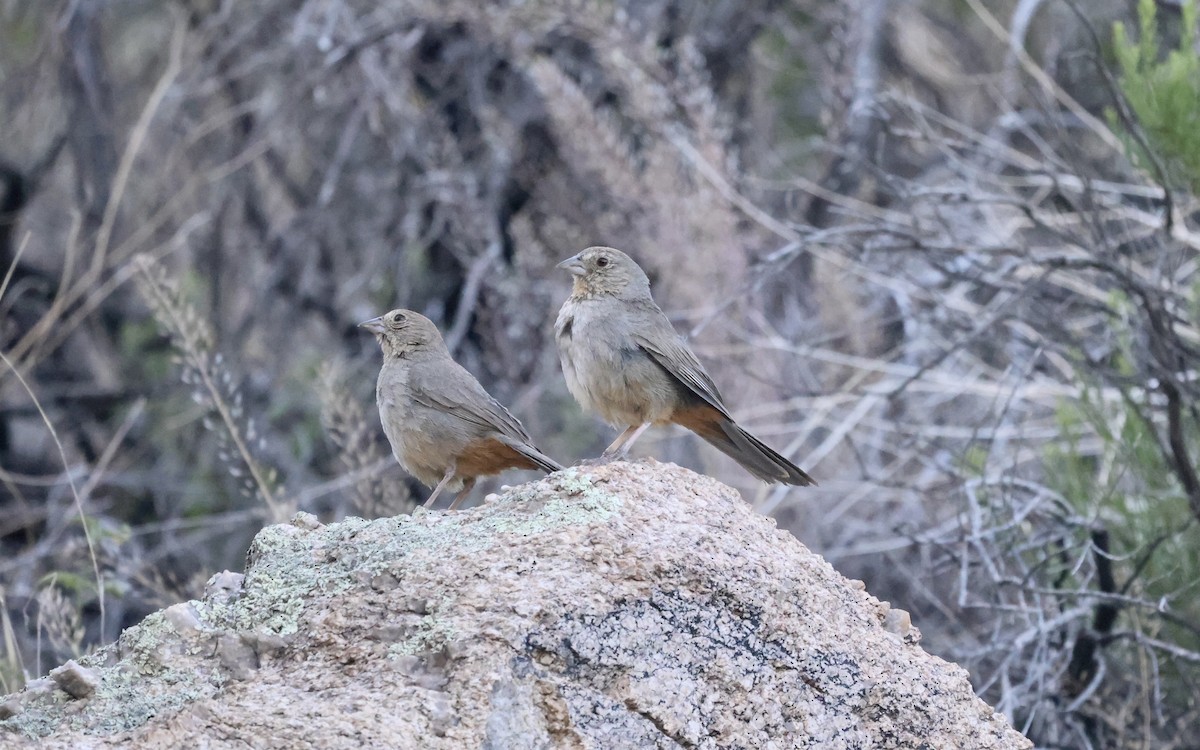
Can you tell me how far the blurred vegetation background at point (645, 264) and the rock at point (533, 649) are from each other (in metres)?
2.19

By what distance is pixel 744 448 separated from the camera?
14.8 feet

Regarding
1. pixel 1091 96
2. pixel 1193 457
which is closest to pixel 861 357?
pixel 1193 457

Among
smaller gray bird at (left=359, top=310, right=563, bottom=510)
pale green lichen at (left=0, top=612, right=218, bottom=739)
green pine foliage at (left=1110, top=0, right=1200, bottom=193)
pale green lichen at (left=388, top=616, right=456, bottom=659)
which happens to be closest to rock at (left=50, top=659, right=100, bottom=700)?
pale green lichen at (left=0, top=612, right=218, bottom=739)

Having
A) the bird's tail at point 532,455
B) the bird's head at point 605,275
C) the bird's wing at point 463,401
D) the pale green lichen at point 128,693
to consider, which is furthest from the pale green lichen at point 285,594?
the bird's head at point 605,275

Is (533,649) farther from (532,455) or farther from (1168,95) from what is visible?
(1168,95)

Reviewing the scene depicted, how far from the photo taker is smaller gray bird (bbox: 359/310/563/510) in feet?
14.9

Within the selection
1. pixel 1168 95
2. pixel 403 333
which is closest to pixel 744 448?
pixel 403 333

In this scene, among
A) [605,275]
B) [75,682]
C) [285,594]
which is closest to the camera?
[75,682]

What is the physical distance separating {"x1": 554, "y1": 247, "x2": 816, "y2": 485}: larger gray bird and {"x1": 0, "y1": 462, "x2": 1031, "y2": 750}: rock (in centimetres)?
149

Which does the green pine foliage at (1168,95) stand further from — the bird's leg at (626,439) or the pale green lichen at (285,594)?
the pale green lichen at (285,594)

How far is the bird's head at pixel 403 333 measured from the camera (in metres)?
5.01

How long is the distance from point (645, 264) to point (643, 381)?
2.99m

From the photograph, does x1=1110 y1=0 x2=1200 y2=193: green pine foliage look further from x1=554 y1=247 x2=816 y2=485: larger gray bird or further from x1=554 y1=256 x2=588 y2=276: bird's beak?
x1=554 y1=256 x2=588 y2=276: bird's beak

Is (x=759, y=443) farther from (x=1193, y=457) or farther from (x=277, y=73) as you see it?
(x=277, y=73)
